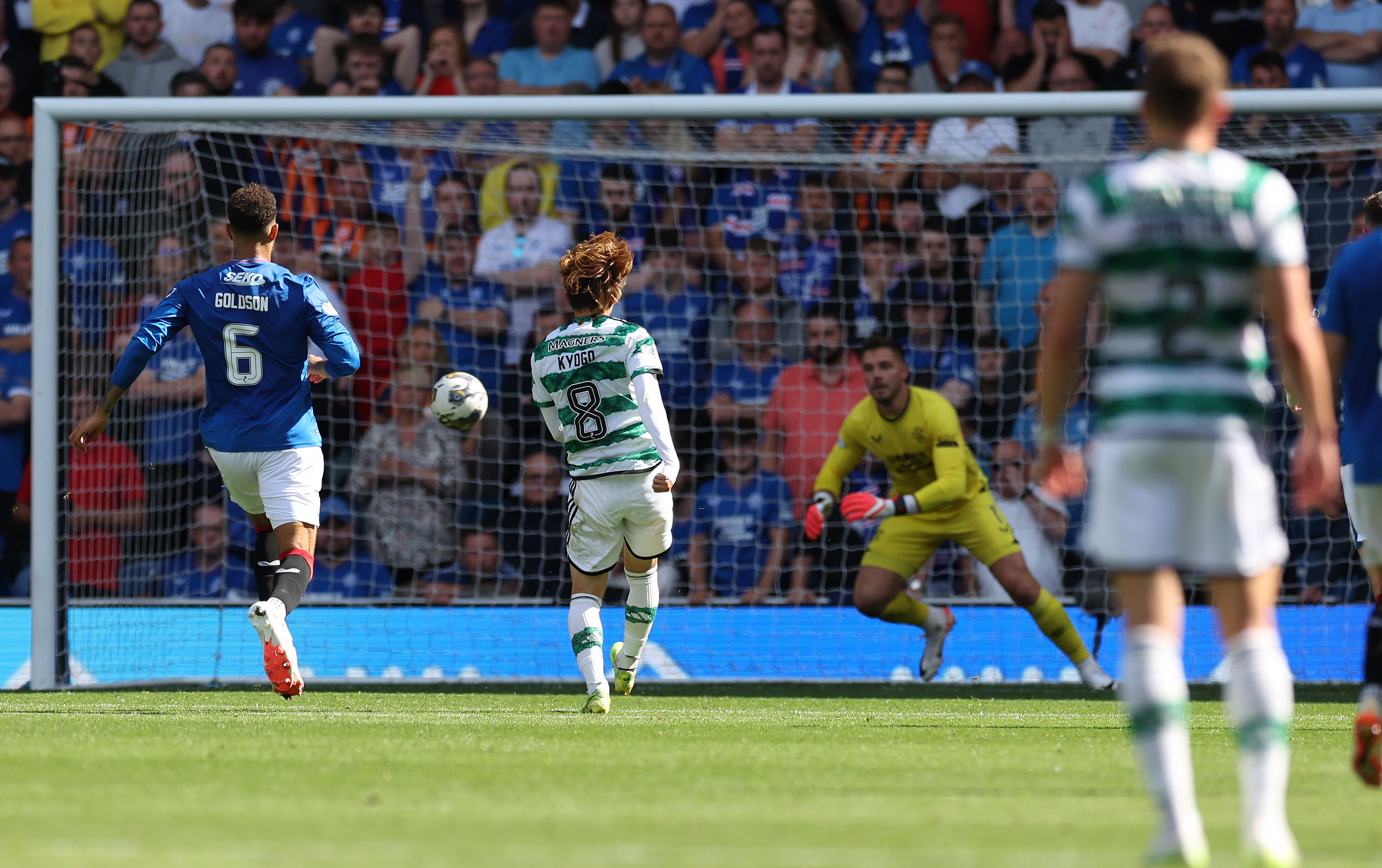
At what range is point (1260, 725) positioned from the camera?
3.46 meters

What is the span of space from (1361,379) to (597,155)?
20.9 feet

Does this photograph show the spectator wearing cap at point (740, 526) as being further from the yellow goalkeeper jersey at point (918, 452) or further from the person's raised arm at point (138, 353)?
the person's raised arm at point (138, 353)

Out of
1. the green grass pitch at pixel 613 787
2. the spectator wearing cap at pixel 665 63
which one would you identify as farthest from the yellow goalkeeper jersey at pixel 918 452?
the spectator wearing cap at pixel 665 63

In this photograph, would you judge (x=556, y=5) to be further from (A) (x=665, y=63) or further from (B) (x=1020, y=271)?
(B) (x=1020, y=271)

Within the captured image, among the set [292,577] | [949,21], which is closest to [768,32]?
[949,21]

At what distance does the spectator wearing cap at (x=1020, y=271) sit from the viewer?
441 inches

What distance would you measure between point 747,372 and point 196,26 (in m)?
5.38

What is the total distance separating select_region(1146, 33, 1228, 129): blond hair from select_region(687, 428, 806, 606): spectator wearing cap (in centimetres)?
746

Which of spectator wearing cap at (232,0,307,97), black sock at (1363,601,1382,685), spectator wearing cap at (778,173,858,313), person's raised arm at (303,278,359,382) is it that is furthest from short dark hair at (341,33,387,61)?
black sock at (1363,601,1382,685)

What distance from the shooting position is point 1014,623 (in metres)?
10.0

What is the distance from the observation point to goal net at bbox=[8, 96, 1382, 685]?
394 inches

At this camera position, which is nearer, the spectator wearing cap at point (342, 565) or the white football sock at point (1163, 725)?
the white football sock at point (1163, 725)

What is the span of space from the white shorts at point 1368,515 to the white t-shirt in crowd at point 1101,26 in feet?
23.3

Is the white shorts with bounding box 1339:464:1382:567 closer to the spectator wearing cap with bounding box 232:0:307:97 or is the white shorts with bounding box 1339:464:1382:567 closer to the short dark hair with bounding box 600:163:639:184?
the short dark hair with bounding box 600:163:639:184
